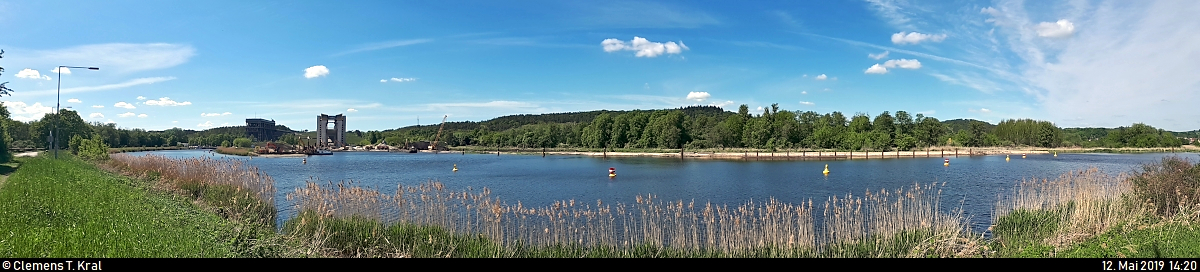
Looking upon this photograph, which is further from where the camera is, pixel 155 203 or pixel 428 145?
pixel 428 145

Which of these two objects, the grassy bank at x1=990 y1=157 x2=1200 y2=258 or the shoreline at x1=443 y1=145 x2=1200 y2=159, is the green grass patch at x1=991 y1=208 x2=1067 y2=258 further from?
the shoreline at x1=443 y1=145 x2=1200 y2=159

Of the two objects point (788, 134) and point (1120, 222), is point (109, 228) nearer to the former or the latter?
point (1120, 222)

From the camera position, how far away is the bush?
40.8ft

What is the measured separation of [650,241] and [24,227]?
33.1 feet

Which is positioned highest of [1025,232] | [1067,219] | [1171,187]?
[1171,187]

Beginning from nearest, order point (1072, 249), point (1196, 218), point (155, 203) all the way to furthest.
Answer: point (1072, 249) < point (1196, 218) < point (155, 203)

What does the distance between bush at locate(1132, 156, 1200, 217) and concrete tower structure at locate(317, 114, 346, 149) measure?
170 m

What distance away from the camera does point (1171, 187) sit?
12.9 meters

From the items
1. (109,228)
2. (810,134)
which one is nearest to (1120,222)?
(109,228)

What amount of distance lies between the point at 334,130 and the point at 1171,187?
181 meters

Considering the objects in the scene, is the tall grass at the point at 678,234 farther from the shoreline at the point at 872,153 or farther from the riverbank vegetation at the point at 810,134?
the riverbank vegetation at the point at 810,134
